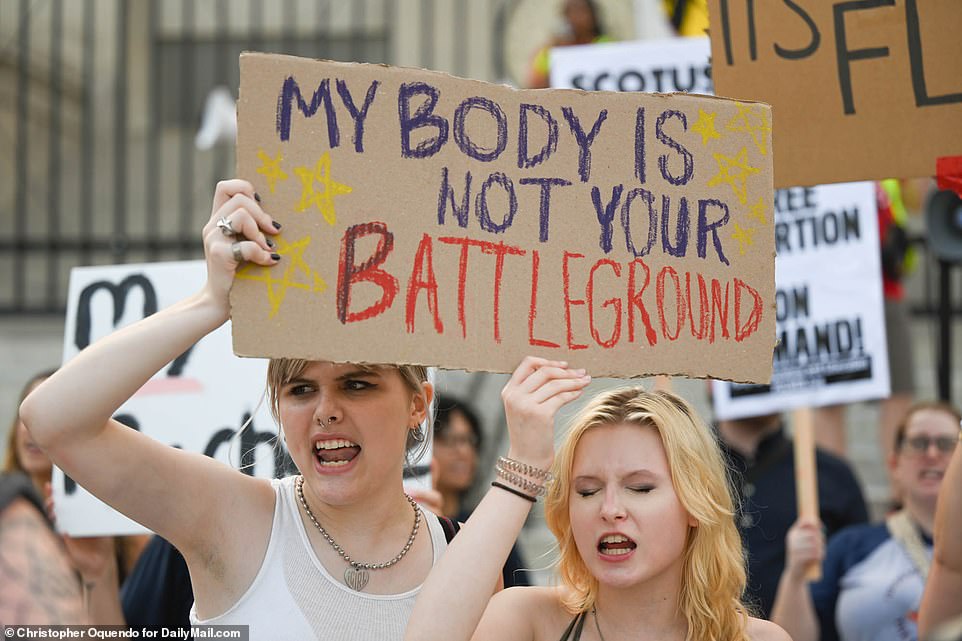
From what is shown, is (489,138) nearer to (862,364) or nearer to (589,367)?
(589,367)

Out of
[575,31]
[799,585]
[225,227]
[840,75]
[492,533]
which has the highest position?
[575,31]

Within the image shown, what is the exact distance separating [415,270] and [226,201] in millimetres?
378

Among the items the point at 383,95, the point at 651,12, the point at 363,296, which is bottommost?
the point at 363,296

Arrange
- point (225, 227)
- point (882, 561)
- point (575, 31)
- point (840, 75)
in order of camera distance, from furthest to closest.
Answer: point (575, 31) → point (882, 561) → point (840, 75) → point (225, 227)

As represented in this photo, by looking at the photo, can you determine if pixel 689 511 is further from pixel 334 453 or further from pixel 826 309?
pixel 826 309

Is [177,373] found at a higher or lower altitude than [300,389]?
higher

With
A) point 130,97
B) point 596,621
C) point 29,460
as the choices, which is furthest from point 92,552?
point 130,97

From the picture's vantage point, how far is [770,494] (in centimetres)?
528

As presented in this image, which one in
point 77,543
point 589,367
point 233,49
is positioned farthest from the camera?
point 233,49

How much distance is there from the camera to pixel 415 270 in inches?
104

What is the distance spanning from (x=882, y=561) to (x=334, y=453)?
2.58 metres

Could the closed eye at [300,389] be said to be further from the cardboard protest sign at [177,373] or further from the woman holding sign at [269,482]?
the cardboard protest sign at [177,373]

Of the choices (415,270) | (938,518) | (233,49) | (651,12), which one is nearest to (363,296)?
(415,270)

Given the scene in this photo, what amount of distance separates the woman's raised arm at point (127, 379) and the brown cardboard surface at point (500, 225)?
0.15ft
